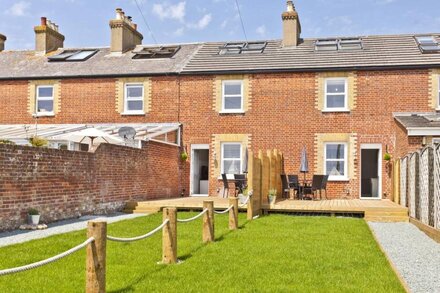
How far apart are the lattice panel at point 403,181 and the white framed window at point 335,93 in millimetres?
4971

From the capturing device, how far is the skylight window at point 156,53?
82.3ft

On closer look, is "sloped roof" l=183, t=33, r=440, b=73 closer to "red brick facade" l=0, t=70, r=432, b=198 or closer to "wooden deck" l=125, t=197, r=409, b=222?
"red brick facade" l=0, t=70, r=432, b=198

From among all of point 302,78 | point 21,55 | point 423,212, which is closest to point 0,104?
point 21,55

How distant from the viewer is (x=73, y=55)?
26250mm

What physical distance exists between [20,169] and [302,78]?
43.2 ft

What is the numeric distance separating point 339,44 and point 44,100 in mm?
13452

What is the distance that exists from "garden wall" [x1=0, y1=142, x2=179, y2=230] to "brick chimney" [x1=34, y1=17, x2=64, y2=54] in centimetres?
1017

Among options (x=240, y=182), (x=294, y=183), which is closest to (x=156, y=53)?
(x=240, y=182)

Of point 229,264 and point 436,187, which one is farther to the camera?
point 436,187

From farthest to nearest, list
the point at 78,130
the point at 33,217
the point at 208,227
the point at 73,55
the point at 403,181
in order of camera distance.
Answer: the point at 73,55 → the point at 78,130 → the point at 403,181 → the point at 33,217 → the point at 208,227

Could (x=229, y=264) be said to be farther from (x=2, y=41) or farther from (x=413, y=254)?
(x=2, y=41)

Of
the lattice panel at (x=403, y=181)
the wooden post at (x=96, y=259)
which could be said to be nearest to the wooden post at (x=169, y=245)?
the wooden post at (x=96, y=259)

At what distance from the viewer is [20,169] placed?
12.0 meters

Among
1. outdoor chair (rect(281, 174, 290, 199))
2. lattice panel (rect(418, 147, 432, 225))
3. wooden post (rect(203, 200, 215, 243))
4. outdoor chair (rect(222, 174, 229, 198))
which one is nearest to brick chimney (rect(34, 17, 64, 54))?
outdoor chair (rect(222, 174, 229, 198))
